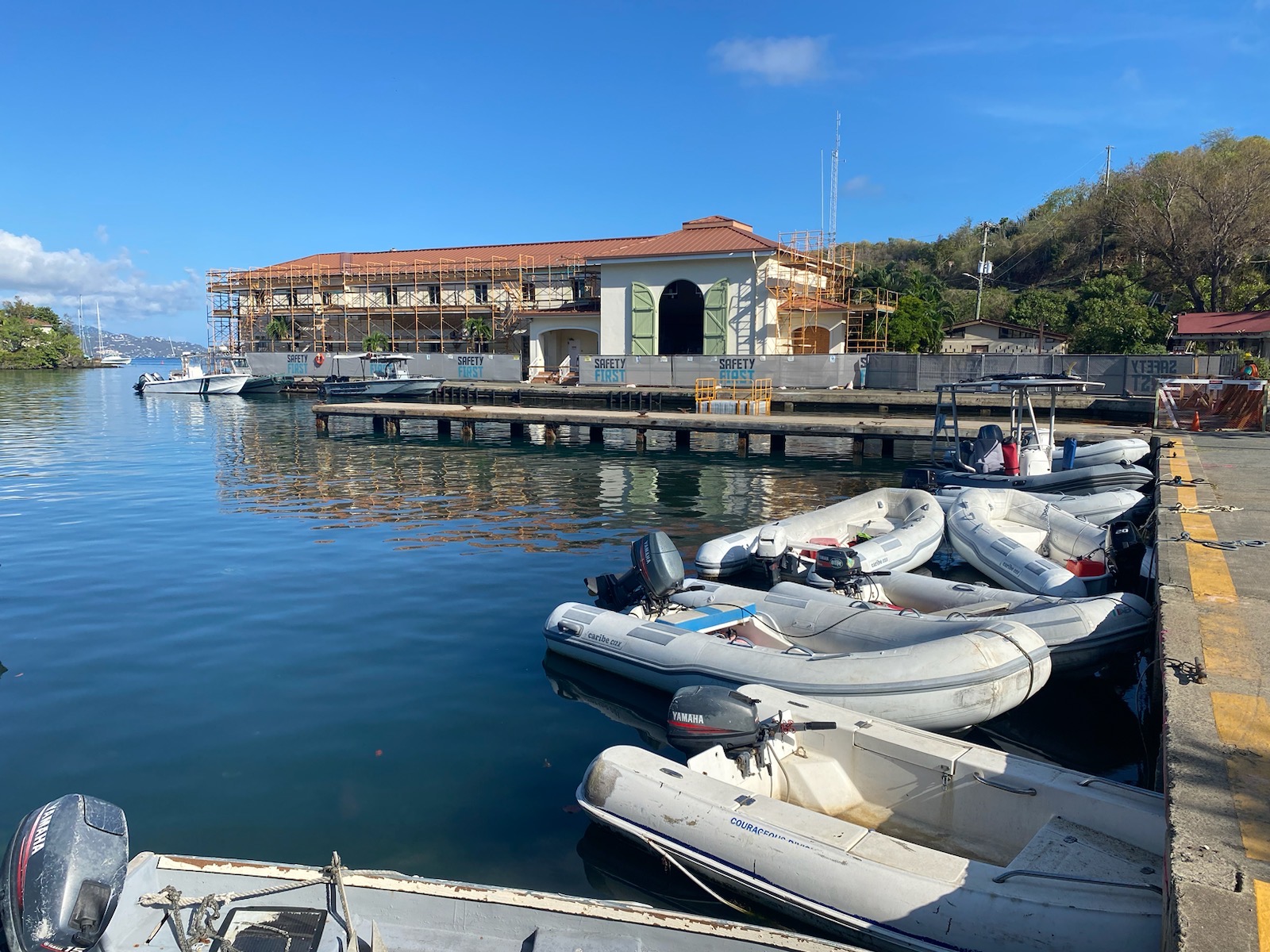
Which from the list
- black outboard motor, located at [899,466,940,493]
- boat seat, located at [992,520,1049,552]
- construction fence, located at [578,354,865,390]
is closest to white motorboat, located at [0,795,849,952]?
boat seat, located at [992,520,1049,552]

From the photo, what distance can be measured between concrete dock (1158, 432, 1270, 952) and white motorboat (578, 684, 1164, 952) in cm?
44

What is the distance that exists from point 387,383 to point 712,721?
34404 mm

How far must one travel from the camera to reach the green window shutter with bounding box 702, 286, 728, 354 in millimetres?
37781

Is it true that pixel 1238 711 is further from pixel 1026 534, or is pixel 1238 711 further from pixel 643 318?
pixel 643 318

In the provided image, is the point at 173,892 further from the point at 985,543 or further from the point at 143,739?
the point at 985,543

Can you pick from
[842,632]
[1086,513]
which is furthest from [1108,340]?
[842,632]

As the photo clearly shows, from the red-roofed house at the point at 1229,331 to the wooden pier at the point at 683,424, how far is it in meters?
10.2

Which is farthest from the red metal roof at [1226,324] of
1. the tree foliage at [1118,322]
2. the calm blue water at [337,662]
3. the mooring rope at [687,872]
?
the mooring rope at [687,872]

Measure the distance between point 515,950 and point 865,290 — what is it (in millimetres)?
40546

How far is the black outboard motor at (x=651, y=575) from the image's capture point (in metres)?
8.62

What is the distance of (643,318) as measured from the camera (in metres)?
39.5

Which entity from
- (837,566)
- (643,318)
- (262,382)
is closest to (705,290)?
(643,318)

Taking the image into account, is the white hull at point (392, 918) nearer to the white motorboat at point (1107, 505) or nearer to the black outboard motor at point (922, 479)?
the white motorboat at point (1107, 505)

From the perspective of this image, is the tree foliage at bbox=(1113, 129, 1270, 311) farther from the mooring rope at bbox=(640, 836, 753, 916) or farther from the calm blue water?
the mooring rope at bbox=(640, 836, 753, 916)
